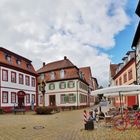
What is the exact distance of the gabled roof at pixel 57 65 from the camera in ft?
198

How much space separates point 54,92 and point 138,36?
118 feet

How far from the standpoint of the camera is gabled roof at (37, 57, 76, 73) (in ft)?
198

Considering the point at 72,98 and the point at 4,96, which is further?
the point at 72,98

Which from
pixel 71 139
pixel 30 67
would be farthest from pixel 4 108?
pixel 71 139

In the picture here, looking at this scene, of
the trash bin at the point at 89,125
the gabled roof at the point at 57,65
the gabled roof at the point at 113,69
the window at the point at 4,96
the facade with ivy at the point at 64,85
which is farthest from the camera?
the gabled roof at the point at 113,69

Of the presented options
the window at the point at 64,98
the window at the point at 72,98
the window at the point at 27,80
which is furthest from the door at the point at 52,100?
the window at the point at 27,80

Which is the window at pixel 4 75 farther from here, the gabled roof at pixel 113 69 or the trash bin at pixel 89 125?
the gabled roof at pixel 113 69

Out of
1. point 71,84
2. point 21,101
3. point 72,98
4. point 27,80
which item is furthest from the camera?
point 71,84

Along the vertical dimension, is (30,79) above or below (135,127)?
above

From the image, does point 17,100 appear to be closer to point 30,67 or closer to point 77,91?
point 30,67

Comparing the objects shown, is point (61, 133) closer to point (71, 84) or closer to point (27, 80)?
point (27, 80)

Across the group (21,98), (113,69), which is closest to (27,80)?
(21,98)

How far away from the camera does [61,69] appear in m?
60.1

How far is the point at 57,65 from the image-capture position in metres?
63.0
